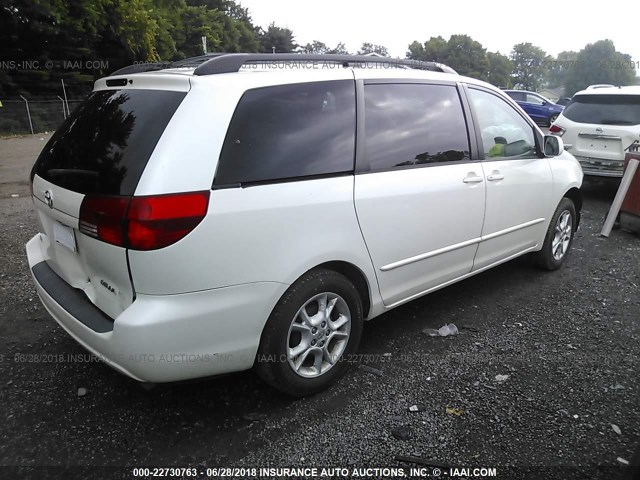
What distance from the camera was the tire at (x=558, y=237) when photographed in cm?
438

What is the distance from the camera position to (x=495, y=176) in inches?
138

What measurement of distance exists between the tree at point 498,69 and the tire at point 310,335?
299 feet

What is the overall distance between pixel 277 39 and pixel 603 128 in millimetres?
52523

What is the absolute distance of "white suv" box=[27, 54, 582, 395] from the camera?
2057 mm

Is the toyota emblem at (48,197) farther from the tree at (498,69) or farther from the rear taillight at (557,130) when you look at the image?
the tree at (498,69)

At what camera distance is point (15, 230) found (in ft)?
18.4

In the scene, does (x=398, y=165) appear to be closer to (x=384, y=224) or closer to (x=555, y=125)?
(x=384, y=224)

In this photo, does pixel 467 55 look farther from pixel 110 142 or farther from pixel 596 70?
pixel 110 142

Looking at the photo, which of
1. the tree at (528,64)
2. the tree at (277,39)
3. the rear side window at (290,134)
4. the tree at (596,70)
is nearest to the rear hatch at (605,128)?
the rear side window at (290,134)

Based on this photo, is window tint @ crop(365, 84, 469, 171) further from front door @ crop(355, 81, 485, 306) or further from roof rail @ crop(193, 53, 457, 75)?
roof rail @ crop(193, 53, 457, 75)

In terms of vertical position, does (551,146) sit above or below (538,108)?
above

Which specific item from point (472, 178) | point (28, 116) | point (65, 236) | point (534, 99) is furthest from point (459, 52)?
point (65, 236)

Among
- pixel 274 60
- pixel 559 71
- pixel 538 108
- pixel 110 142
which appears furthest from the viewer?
pixel 559 71

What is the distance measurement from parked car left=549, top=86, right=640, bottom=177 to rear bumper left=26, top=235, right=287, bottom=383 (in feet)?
22.6
